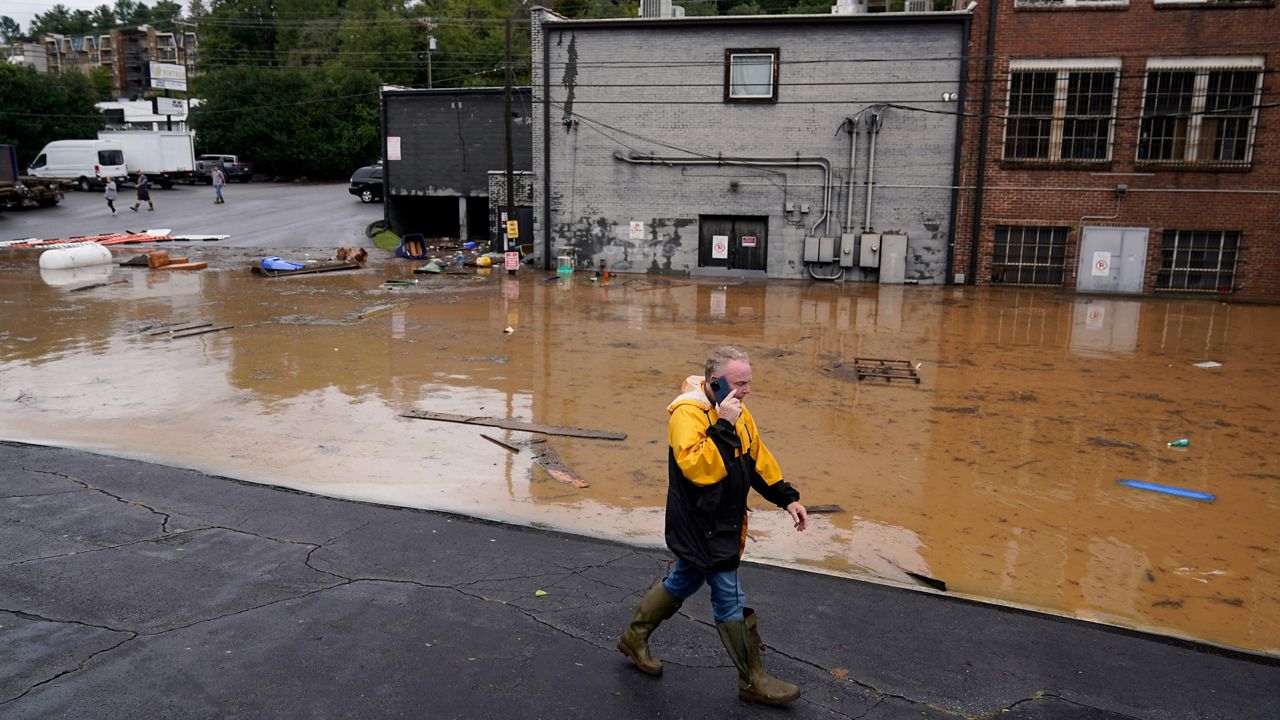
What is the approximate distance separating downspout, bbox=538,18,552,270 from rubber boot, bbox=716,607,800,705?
24704mm

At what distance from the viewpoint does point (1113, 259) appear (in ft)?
81.4

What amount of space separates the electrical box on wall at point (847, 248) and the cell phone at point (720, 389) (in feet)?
74.1

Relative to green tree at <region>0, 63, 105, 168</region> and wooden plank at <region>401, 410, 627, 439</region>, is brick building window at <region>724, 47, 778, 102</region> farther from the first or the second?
green tree at <region>0, 63, 105, 168</region>

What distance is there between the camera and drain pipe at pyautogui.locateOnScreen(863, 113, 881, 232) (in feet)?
84.0

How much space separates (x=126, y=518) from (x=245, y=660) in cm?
304

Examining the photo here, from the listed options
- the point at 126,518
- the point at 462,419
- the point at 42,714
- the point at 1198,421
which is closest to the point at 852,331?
the point at 1198,421

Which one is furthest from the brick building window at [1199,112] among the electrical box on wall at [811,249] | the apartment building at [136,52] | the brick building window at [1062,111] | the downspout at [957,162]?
the apartment building at [136,52]

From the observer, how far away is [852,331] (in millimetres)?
18125

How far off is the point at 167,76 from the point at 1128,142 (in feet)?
172

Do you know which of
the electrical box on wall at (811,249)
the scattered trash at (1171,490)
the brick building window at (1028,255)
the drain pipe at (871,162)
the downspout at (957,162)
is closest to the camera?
the scattered trash at (1171,490)

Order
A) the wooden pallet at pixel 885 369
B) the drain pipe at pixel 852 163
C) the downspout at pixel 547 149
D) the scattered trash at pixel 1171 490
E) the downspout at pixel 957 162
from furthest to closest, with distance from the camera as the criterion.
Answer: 1. the downspout at pixel 547 149
2. the drain pipe at pixel 852 163
3. the downspout at pixel 957 162
4. the wooden pallet at pixel 885 369
5. the scattered trash at pixel 1171 490

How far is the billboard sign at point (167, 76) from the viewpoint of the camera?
52.4m

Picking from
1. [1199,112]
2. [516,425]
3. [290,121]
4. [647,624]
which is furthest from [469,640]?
[290,121]

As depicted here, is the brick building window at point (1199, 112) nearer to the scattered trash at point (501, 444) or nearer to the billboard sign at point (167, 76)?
the scattered trash at point (501, 444)
